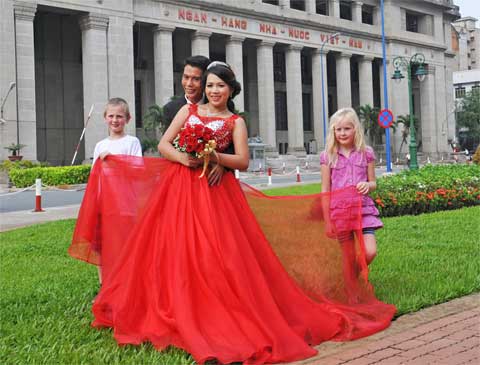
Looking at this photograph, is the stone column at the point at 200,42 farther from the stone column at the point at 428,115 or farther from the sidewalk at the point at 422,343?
the sidewalk at the point at 422,343

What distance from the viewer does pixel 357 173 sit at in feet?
17.6

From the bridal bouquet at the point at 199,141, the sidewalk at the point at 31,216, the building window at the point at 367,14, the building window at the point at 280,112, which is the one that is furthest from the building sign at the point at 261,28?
the bridal bouquet at the point at 199,141

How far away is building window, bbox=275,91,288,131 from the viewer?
2027 inches

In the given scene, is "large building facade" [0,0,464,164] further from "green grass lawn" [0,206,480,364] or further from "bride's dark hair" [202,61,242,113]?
"bride's dark hair" [202,61,242,113]

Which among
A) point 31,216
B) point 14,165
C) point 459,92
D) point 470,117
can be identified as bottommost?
point 31,216

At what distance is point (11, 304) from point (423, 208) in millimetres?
9979

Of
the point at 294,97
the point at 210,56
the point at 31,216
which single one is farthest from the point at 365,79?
the point at 31,216

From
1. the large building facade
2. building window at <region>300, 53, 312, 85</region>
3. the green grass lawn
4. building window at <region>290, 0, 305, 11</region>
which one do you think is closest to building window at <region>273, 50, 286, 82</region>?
the large building facade

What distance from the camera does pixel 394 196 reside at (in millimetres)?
12812

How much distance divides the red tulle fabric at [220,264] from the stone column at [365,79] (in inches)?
1862

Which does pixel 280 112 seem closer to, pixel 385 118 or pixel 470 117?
pixel 385 118

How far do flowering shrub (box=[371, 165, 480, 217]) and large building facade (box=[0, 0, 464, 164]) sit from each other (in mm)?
23149

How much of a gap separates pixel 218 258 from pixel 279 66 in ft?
160

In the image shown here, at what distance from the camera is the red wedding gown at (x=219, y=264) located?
14.0 ft
